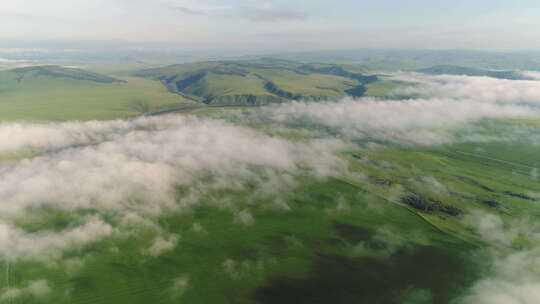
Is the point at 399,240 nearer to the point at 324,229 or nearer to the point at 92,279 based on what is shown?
the point at 324,229

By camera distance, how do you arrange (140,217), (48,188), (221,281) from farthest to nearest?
(48,188), (140,217), (221,281)

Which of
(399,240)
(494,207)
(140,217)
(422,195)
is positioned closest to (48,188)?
(140,217)

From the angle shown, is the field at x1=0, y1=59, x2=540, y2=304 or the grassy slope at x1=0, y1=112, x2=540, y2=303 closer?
the grassy slope at x1=0, y1=112, x2=540, y2=303

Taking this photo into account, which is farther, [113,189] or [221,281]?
[113,189]

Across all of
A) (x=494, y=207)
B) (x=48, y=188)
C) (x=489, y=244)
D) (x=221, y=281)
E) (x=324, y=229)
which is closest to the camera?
(x=221, y=281)

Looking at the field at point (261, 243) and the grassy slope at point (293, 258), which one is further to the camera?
the field at point (261, 243)

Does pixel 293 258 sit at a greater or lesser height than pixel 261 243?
lesser

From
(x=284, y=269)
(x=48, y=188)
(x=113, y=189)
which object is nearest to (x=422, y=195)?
(x=284, y=269)

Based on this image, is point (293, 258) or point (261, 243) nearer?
point (293, 258)

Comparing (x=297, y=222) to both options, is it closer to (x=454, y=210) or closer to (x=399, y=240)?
(x=399, y=240)
